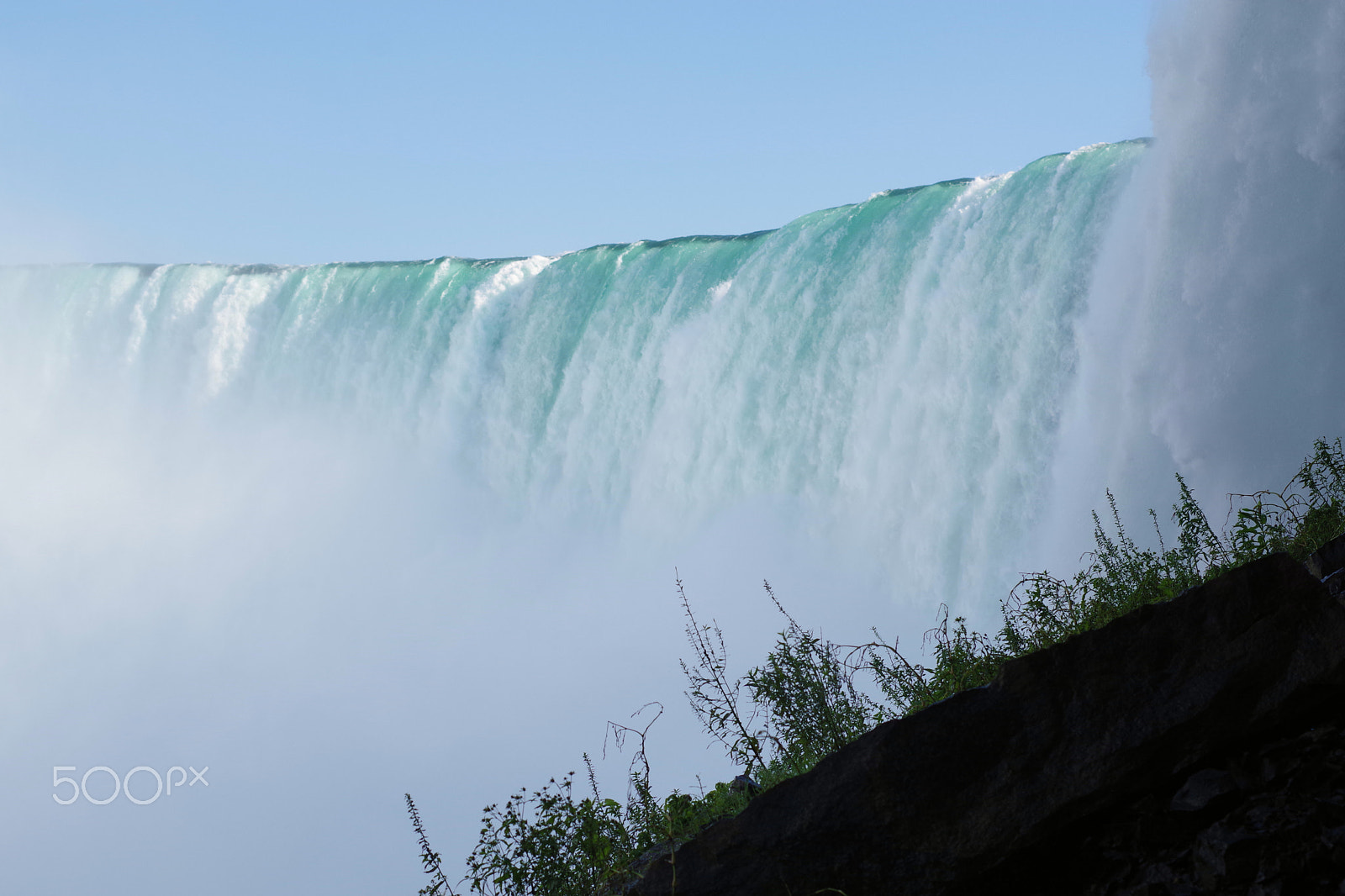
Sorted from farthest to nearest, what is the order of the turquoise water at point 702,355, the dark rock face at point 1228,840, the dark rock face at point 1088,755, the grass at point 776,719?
the turquoise water at point 702,355 → the grass at point 776,719 → the dark rock face at point 1088,755 → the dark rock face at point 1228,840

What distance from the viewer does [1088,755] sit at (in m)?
2.97

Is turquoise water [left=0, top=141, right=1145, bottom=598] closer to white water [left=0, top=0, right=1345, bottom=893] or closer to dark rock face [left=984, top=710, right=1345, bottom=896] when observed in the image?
white water [left=0, top=0, right=1345, bottom=893]

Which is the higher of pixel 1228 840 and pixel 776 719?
pixel 776 719

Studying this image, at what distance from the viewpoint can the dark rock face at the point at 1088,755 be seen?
294 centimetres

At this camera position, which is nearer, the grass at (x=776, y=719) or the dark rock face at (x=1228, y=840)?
the dark rock face at (x=1228, y=840)

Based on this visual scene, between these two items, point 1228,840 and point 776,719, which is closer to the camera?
point 1228,840

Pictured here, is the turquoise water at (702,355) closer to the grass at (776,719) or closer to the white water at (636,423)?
the white water at (636,423)

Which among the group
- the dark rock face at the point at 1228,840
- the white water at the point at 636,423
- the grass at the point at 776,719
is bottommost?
the dark rock face at the point at 1228,840

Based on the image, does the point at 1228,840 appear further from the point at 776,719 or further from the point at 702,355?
the point at 702,355

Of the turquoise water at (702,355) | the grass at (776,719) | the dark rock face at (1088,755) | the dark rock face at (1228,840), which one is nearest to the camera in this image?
the dark rock face at (1228,840)

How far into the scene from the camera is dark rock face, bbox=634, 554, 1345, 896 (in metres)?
2.94

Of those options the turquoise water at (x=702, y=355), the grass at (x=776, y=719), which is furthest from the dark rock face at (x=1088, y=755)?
the turquoise water at (x=702, y=355)

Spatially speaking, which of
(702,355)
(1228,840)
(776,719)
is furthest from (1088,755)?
(702,355)

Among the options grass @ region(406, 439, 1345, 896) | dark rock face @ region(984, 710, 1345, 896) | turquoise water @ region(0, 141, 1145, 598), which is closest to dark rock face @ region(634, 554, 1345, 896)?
dark rock face @ region(984, 710, 1345, 896)
